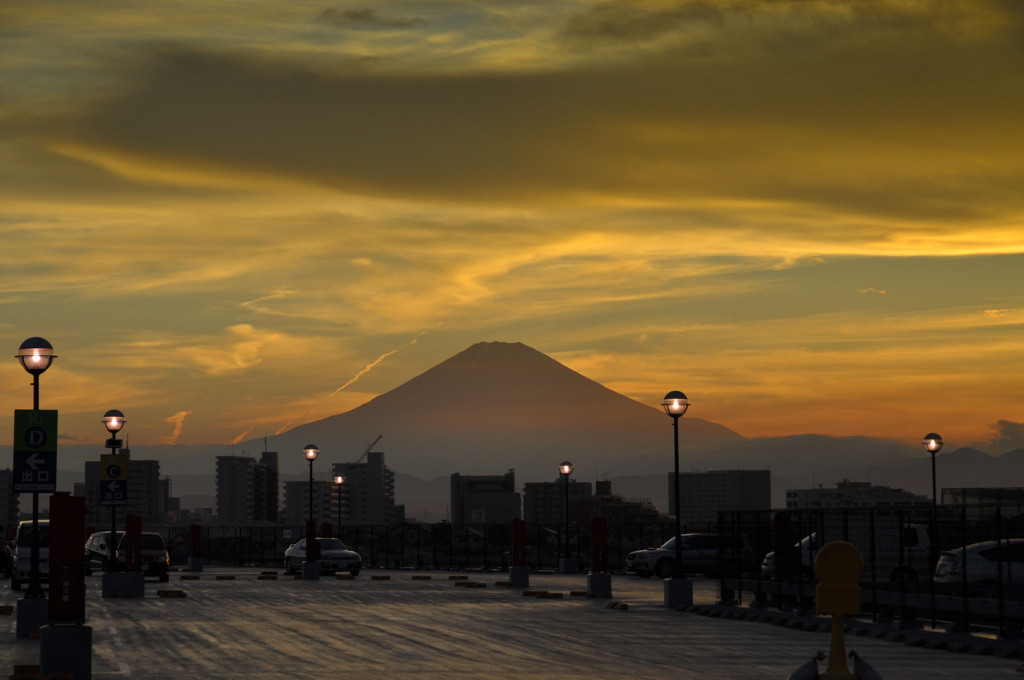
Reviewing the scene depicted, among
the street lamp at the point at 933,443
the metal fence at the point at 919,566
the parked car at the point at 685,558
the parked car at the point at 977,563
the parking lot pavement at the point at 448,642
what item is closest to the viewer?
the parking lot pavement at the point at 448,642

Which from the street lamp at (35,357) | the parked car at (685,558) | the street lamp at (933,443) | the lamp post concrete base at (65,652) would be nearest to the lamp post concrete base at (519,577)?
the parked car at (685,558)

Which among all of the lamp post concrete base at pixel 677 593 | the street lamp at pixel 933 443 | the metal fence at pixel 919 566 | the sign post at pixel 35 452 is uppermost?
the street lamp at pixel 933 443

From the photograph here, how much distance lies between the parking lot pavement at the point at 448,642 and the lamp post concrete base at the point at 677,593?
1.47 feet

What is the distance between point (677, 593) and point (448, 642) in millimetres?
11100

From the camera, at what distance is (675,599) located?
34.4 metres

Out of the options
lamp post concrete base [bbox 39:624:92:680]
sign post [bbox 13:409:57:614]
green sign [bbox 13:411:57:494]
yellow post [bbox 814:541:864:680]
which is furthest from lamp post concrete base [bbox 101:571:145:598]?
yellow post [bbox 814:541:864:680]

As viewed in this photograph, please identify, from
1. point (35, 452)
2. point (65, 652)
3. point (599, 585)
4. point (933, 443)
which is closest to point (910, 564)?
point (599, 585)

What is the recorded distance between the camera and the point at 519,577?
45.3 m

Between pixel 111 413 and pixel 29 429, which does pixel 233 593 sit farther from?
pixel 29 429

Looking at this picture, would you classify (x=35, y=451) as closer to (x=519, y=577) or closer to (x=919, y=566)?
(x=919, y=566)

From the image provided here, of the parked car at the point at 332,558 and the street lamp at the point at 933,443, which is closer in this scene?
the street lamp at the point at 933,443

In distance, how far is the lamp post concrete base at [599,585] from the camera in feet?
129

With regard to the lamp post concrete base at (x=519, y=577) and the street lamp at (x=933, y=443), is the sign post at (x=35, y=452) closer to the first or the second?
the lamp post concrete base at (x=519, y=577)

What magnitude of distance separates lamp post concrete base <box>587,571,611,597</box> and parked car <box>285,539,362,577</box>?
15.6m
